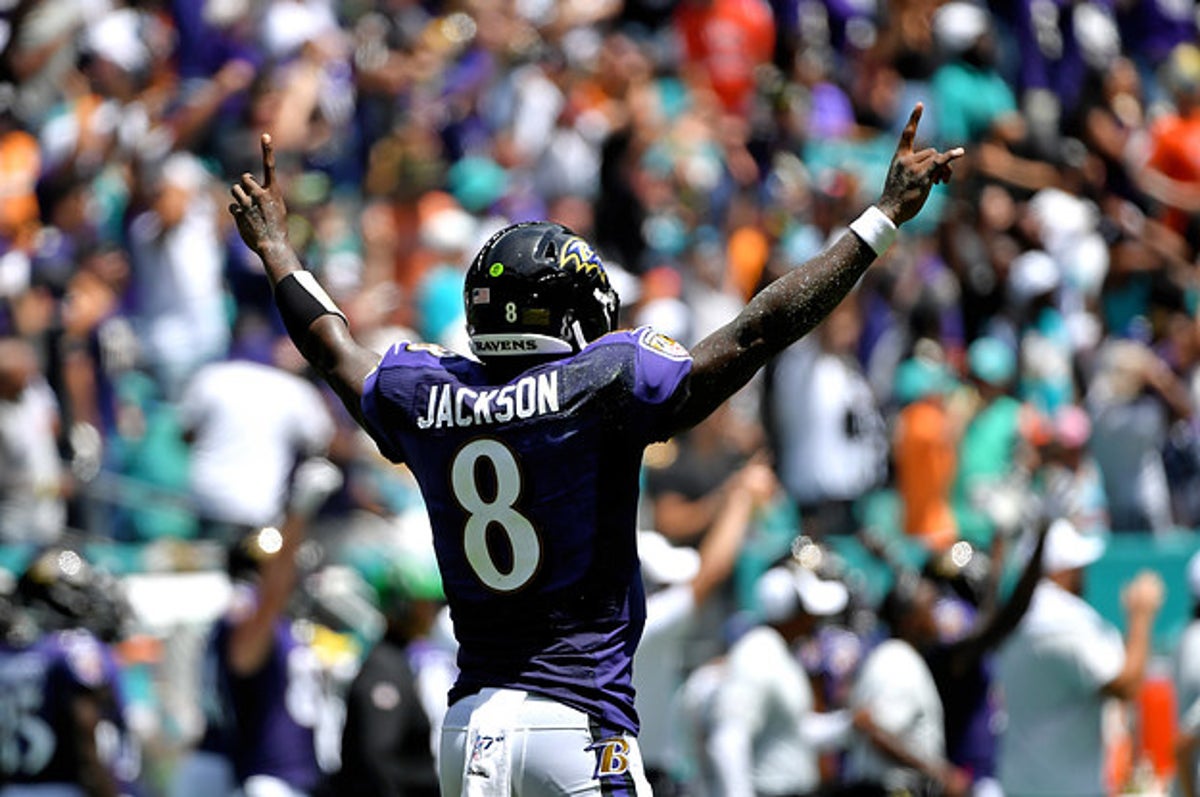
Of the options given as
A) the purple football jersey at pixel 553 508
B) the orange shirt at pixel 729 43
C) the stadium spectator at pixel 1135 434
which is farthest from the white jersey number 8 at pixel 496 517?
the orange shirt at pixel 729 43

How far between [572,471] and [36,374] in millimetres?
7897

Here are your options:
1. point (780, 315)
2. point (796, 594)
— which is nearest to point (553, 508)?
point (780, 315)

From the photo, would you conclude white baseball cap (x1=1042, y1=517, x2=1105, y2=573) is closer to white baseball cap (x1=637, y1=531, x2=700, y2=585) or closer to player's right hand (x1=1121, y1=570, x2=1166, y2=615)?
player's right hand (x1=1121, y1=570, x2=1166, y2=615)

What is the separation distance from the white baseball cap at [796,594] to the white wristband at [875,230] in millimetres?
4683

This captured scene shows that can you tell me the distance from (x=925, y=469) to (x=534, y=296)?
8011 mm

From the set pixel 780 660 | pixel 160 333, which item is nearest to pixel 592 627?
pixel 780 660

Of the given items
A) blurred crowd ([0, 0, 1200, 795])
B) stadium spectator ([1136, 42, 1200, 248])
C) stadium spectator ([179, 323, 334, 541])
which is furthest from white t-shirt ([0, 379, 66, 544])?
stadium spectator ([1136, 42, 1200, 248])

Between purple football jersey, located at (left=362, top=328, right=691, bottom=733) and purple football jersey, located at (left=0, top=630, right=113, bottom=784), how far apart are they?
12.0 ft

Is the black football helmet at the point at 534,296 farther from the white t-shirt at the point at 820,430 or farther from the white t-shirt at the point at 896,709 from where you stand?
the white t-shirt at the point at 820,430

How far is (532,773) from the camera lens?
5070 millimetres

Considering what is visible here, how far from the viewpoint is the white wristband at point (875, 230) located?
517cm

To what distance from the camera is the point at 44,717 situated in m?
8.56

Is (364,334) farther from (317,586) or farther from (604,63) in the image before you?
(604,63)

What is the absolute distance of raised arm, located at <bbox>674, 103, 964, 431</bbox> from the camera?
5105mm
